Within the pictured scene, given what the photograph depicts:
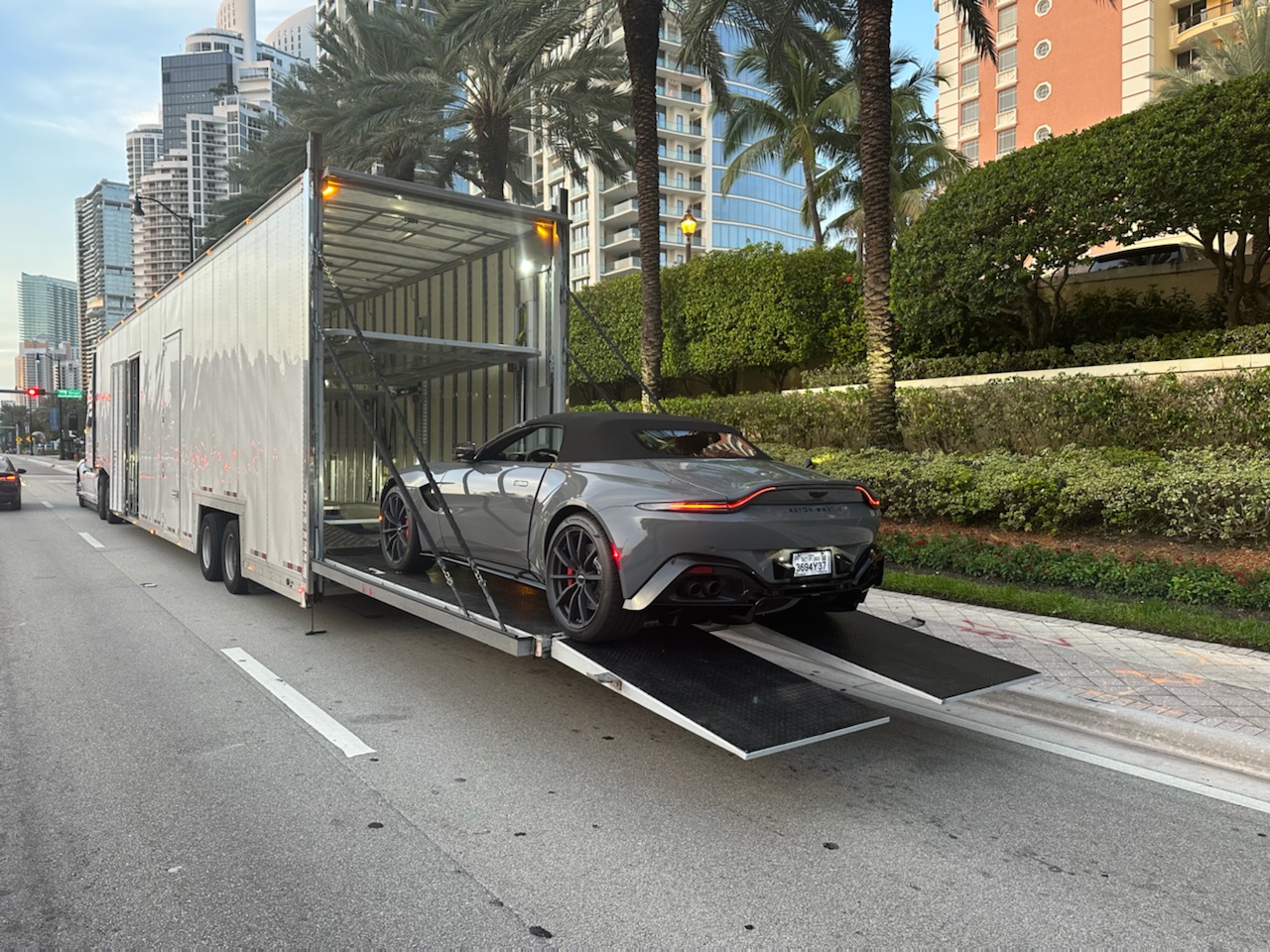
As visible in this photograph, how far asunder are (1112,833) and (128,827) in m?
4.13

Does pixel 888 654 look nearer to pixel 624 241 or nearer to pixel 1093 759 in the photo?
pixel 1093 759

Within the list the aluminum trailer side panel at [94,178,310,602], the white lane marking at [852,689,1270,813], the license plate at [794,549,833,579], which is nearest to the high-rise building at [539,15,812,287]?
the aluminum trailer side panel at [94,178,310,602]

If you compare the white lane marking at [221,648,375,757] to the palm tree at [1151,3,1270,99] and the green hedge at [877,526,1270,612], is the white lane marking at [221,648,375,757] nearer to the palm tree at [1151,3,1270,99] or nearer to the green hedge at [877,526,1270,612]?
the green hedge at [877,526,1270,612]

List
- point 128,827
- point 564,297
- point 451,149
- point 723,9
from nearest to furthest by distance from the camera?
point 128,827
point 564,297
point 723,9
point 451,149

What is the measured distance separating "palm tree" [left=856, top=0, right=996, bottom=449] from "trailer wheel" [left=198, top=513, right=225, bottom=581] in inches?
334

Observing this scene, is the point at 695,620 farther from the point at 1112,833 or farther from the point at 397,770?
the point at 1112,833

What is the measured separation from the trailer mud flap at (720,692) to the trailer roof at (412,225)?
3926 mm

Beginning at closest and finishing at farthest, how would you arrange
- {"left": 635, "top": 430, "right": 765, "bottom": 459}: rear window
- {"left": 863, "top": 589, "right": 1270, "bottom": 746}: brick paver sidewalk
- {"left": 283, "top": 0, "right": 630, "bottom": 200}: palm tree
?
{"left": 863, "top": 589, "right": 1270, "bottom": 746}: brick paver sidewalk → {"left": 635, "top": 430, "right": 765, "bottom": 459}: rear window → {"left": 283, "top": 0, "right": 630, "bottom": 200}: palm tree

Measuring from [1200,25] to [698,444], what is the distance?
41811 millimetres

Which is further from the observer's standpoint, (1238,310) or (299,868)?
(1238,310)

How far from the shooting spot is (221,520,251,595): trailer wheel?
8.39 meters

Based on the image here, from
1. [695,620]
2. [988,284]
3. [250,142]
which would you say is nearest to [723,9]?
[988,284]

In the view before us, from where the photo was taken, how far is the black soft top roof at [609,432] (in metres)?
5.10

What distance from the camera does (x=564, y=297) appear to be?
7910mm
